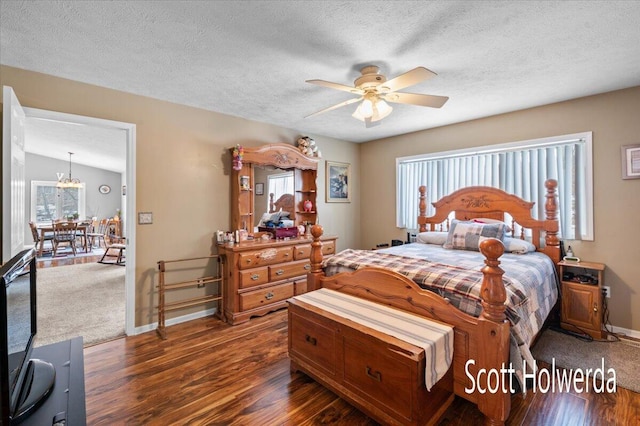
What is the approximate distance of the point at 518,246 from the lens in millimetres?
3076

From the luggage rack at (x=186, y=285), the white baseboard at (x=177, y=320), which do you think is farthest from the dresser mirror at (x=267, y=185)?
the white baseboard at (x=177, y=320)

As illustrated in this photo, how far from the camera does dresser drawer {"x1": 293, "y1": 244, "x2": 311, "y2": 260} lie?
378 cm

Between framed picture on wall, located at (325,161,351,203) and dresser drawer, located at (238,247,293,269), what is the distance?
1491 millimetres

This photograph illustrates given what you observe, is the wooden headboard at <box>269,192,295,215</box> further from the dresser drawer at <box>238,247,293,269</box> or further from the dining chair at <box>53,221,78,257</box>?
the dining chair at <box>53,221,78,257</box>

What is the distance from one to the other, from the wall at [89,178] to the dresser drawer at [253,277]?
9.43 metres

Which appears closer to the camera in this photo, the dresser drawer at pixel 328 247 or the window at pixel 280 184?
the window at pixel 280 184

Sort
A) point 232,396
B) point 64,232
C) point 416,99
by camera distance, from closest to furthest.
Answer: point 232,396 < point 416,99 < point 64,232

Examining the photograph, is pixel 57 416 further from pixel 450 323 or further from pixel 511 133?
pixel 511 133

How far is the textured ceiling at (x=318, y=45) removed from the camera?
1690 millimetres

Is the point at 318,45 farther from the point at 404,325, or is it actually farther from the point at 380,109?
the point at 404,325

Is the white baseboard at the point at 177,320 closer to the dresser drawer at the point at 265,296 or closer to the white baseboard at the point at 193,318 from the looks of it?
the white baseboard at the point at 193,318

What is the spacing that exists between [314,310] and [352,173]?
137 inches

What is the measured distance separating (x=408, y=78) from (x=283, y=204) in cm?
260

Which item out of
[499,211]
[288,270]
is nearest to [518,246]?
[499,211]
